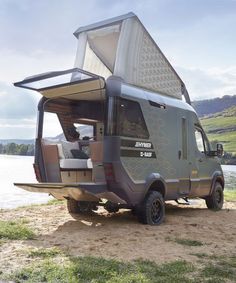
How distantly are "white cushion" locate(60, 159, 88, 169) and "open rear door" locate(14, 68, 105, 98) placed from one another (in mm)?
1616

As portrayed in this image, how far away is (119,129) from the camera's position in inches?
350

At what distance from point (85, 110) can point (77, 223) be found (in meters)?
3.17

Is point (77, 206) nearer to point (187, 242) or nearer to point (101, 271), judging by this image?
point (187, 242)

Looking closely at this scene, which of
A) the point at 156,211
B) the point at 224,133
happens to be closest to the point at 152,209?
the point at 156,211

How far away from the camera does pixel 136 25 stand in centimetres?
986

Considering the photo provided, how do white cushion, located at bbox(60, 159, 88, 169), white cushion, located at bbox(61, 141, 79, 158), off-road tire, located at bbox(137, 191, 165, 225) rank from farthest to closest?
white cushion, located at bbox(61, 141, 79, 158)
white cushion, located at bbox(60, 159, 88, 169)
off-road tire, located at bbox(137, 191, 165, 225)

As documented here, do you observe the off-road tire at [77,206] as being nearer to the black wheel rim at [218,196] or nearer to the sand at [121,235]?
the sand at [121,235]

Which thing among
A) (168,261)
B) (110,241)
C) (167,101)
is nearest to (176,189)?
(167,101)

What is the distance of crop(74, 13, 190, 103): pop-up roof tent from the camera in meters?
9.67

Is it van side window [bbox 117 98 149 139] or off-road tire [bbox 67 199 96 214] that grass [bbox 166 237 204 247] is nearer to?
van side window [bbox 117 98 149 139]

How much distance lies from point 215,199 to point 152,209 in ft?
13.2

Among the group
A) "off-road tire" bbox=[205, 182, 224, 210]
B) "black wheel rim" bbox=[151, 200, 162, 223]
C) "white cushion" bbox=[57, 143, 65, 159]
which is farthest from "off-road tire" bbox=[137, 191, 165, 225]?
"off-road tire" bbox=[205, 182, 224, 210]

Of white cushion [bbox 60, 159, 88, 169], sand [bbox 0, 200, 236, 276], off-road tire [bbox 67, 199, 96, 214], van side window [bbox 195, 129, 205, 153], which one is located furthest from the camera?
van side window [bbox 195, 129, 205, 153]

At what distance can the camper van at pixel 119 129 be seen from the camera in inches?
350
